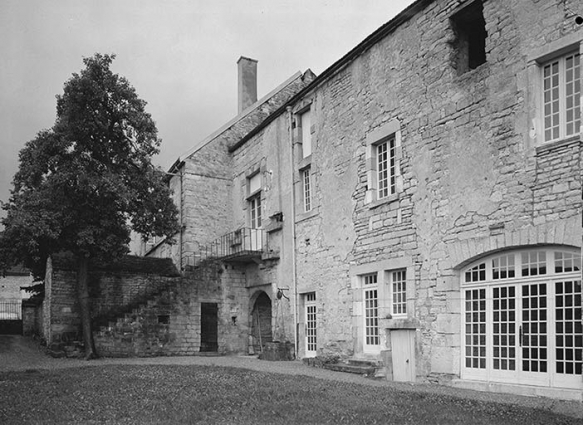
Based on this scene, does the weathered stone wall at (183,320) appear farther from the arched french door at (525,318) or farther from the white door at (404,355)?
the arched french door at (525,318)

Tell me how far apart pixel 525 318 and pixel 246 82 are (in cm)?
1673

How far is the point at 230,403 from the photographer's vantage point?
7.71m

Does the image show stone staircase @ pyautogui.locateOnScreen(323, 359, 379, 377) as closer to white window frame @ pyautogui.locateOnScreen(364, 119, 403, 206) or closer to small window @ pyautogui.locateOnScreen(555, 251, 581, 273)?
white window frame @ pyautogui.locateOnScreen(364, 119, 403, 206)

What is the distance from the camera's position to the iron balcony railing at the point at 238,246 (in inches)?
697

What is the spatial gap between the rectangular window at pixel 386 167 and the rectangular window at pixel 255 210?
6.87m

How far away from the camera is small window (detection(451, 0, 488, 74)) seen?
1069 cm

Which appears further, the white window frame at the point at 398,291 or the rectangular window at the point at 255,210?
the rectangular window at the point at 255,210

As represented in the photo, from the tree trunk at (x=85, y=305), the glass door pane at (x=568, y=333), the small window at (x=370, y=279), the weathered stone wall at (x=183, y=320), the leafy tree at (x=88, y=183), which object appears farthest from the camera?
the weathered stone wall at (x=183, y=320)

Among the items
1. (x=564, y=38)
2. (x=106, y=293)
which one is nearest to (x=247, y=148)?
(x=106, y=293)

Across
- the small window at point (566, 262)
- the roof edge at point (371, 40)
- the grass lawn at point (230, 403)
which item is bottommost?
the grass lawn at point (230, 403)

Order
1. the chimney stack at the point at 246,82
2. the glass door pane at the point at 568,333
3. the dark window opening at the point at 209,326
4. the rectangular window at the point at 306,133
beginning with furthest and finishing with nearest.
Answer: the chimney stack at the point at 246,82 → the dark window opening at the point at 209,326 → the rectangular window at the point at 306,133 → the glass door pane at the point at 568,333

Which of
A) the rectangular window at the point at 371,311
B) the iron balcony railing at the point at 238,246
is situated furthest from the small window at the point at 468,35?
the iron balcony railing at the point at 238,246

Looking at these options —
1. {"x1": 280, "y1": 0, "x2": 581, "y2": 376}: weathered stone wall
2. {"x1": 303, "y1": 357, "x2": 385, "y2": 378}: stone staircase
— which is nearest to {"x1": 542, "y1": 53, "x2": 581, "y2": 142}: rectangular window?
{"x1": 280, "y1": 0, "x2": 581, "y2": 376}: weathered stone wall

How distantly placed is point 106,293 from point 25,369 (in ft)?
18.5
